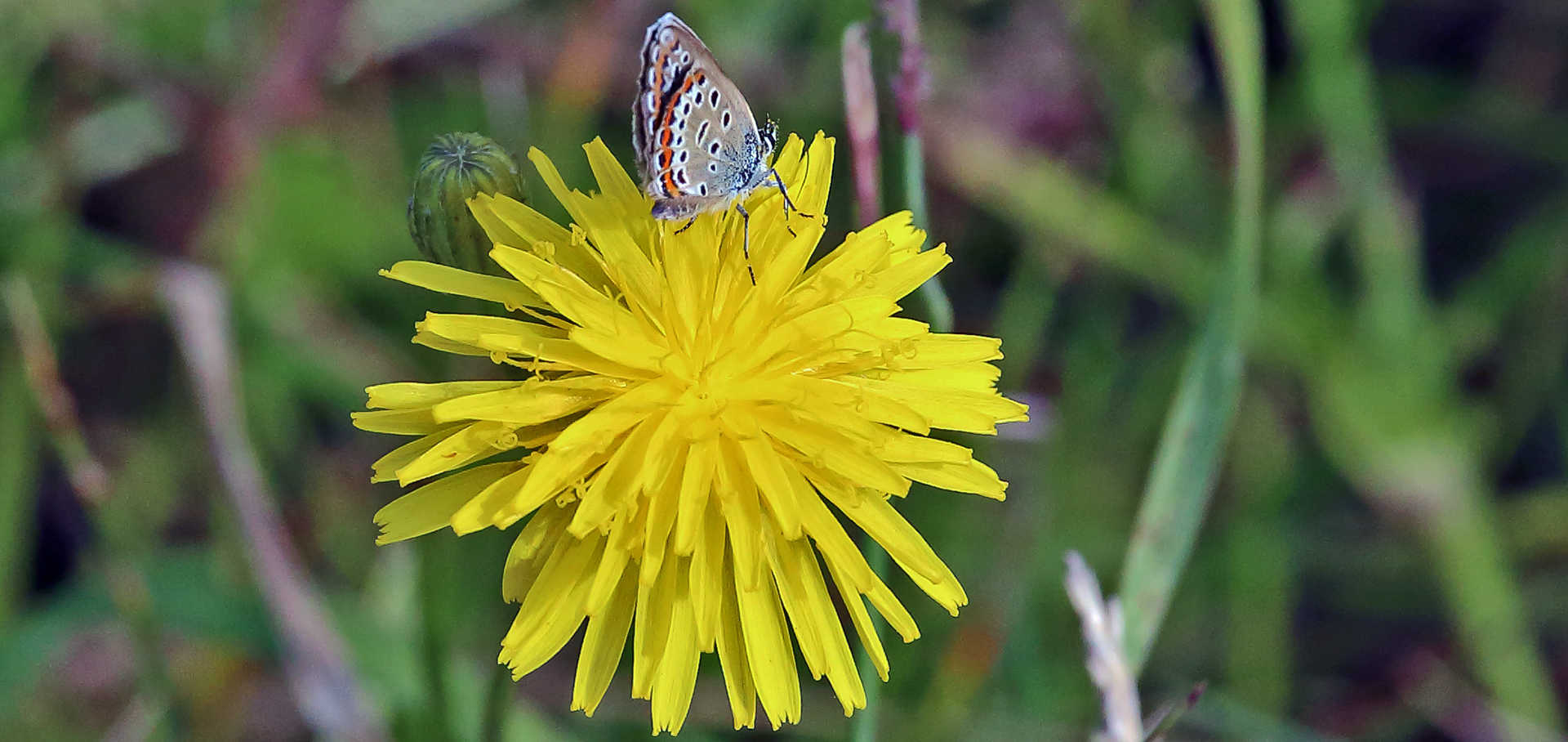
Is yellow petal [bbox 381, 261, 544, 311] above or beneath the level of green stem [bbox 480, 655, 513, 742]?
above

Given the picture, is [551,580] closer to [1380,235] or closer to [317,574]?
[317,574]

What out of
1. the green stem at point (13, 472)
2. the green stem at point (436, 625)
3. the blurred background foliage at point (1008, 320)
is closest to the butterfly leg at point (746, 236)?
the green stem at point (436, 625)

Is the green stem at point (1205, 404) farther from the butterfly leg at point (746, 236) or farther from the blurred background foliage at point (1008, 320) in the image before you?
the butterfly leg at point (746, 236)

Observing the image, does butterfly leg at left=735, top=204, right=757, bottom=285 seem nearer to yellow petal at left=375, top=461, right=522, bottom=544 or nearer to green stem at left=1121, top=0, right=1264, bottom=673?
yellow petal at left=375, top=461, right=522, bottom=544

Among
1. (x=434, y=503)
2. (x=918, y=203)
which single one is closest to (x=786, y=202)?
(x=918, y=203)

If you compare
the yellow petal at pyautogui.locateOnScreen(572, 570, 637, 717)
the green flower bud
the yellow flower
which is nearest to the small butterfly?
the yellow flower

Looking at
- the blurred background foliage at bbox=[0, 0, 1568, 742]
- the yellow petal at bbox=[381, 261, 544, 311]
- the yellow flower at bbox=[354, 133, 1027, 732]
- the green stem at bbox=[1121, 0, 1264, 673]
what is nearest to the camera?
the yellow flower at bbox=[354, 133, 1027, 732]

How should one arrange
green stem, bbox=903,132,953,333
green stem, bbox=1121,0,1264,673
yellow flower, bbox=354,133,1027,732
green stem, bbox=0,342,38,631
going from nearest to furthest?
yellow flower, bbox=354,133,1027,732, green stem, bbox=903,132,953,333, green stem, bbox=1121,0,1264,673, green stem, bbox=0,342,38,631
